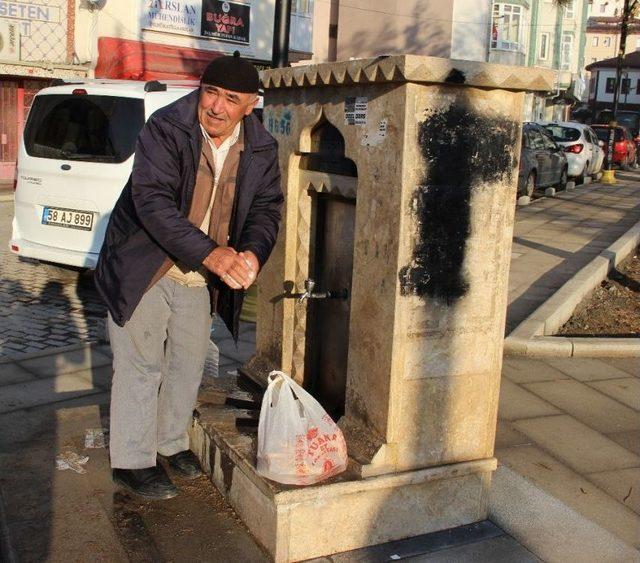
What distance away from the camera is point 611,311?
27.2 ft

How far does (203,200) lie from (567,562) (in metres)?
2.04

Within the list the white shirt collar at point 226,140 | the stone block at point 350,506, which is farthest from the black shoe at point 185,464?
the white shirt collar at point 226,140

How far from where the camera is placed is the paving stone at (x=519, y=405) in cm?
515

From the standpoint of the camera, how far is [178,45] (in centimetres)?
2383

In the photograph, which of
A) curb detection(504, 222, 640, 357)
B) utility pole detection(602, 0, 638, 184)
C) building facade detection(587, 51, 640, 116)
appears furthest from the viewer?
building facade detection(587, 51, 640, 116)

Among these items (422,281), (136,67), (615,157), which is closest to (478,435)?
(422,281)

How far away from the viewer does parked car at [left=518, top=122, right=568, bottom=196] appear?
58.3 feet

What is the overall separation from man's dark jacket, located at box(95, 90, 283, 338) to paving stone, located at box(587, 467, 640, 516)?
204 cm

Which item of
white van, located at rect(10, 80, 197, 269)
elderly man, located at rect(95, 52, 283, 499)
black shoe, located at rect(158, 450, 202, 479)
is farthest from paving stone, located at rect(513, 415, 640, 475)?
white van, located at rect(10, 80, 197, 269)

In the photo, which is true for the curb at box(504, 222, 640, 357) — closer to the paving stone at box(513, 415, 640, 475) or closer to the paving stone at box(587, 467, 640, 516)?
the paving stone at box(513, 415, 640, 475)

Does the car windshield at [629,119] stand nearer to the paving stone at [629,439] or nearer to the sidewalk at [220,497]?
the sidewalk at [220,497]

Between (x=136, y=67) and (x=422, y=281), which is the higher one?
(x=136, y=67)

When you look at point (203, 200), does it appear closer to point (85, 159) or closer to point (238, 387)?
point (238, 387)

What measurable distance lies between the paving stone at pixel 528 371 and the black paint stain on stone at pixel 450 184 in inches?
110
